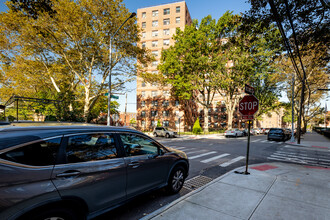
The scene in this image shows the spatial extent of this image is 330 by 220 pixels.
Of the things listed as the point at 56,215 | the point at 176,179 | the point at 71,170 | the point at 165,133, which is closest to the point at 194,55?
the point at 165,133

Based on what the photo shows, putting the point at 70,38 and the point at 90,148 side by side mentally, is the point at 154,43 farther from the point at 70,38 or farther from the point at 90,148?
the point at 90,148

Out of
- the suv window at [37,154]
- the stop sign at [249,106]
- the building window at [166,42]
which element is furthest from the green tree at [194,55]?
the suv window at [37,154]

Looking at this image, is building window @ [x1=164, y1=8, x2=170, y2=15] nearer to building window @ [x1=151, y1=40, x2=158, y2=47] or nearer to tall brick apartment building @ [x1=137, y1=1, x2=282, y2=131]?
tall brick apartment building @ [x1=137, y1=1, x2=282, y2=131]

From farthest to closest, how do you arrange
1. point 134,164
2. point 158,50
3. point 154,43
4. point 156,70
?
point 154,43 < point 158,50 < point 156,70 < point 134,164

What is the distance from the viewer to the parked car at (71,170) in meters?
1.76

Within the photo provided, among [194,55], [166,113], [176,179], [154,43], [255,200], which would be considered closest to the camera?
[255,200]

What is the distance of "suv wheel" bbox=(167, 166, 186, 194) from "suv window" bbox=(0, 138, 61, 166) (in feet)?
8.80

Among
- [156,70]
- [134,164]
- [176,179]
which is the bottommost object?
[176,179]

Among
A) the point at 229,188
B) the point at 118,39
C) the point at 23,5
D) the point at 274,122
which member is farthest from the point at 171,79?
the point at 274,122

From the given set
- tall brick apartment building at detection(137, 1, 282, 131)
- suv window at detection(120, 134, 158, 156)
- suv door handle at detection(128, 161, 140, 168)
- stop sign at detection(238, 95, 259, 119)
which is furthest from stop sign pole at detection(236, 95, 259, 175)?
tall brick apartment building at detection(137, 1, 282, 131)

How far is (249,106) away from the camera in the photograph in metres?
5.55

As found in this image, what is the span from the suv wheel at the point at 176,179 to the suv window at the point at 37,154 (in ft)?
8.80

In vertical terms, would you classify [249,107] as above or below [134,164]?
above

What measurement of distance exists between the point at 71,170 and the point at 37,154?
463mm
